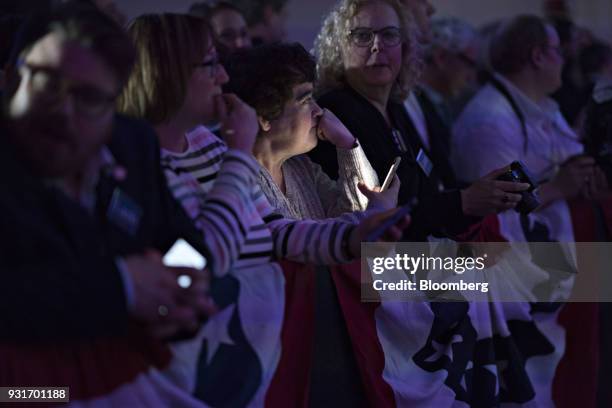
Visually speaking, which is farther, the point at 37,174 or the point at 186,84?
the point at 186,84

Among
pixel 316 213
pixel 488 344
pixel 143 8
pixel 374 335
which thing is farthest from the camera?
pixel 143 8

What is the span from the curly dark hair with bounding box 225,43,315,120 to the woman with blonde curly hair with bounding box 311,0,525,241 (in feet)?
1.60

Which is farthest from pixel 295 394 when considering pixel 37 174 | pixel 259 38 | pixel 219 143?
pixel 259 38

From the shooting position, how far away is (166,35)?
262 centimetres

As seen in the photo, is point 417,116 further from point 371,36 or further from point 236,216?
point 236,216

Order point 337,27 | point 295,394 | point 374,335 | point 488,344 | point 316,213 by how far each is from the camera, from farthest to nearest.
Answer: point 337,27 < point 488,344 < point 316,213 < point 374,335 < point 295,394

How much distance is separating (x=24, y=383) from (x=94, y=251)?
31 centimetres

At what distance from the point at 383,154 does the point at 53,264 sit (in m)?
1.93

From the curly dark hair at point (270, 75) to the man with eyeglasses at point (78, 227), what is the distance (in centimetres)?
104

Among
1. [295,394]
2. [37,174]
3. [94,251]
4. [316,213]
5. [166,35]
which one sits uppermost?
[166,35]

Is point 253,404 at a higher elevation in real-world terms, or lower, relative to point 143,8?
lower

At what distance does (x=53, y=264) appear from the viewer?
200cm

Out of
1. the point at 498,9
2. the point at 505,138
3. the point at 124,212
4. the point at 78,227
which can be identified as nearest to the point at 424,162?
the point at 505,138

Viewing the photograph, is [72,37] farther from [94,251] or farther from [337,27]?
[337,27]
